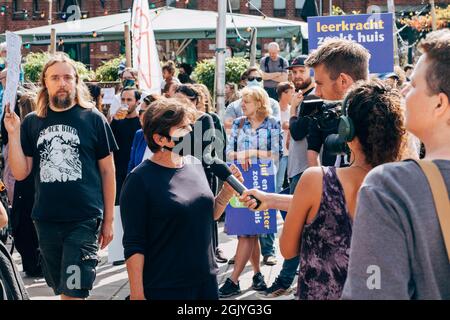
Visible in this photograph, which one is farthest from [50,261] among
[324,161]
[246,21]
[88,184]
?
[246,21]

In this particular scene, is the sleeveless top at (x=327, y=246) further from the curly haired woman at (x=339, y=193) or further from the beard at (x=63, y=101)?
the beard at (x=63, y=101)

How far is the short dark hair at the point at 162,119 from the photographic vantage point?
4.02 meters

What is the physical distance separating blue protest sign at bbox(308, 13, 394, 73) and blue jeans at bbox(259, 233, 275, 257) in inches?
75.6

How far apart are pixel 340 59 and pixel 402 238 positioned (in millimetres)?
2218

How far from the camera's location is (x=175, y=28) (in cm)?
2106

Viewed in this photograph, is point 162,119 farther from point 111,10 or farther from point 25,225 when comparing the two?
point 111,10

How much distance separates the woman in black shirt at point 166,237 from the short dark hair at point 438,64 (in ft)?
6.08

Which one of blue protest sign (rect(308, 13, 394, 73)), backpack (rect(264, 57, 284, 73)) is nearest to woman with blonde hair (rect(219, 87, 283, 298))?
blue protest sign (rect(308, 13, 394, 73))

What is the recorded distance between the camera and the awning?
20.5m

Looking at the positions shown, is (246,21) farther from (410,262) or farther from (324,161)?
(410,262)

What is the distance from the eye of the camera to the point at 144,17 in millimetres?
9109

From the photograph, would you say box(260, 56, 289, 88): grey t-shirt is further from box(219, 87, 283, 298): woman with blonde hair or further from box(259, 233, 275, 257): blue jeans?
box(219, 87, 283, 298): woman with blonde hair

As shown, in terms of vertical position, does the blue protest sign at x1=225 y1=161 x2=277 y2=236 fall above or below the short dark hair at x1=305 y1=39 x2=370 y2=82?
below
